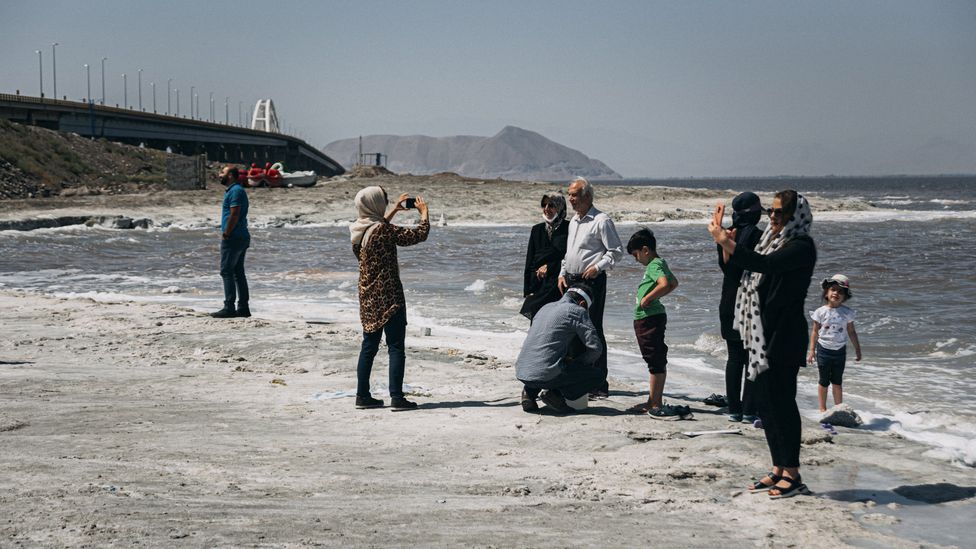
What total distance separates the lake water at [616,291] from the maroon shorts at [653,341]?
142 centimetres

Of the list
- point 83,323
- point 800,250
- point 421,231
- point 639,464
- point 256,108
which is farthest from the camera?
point 256,108

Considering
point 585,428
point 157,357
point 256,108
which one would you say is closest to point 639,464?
point 585,428

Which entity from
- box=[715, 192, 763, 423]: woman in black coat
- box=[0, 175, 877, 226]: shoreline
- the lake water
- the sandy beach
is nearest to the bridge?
box=[0, 175, 877, 226]: shoreline

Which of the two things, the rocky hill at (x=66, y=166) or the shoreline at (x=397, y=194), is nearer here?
the shoreline at (x=397, y=194)

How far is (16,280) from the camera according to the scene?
1722 centimetres

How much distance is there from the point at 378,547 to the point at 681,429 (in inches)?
113

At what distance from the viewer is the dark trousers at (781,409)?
193 inches

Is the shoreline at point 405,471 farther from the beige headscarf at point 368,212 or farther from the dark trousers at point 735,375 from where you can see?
the beige headscarf at point 368,212

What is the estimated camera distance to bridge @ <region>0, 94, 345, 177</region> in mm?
67688

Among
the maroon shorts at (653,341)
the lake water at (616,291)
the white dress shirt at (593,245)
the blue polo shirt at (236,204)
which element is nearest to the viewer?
the maroon shorts at (653,341)

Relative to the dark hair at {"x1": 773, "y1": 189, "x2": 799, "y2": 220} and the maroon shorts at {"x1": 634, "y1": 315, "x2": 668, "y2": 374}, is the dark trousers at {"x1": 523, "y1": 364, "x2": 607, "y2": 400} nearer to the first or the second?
the maroon shorts at {"x1": 634, "y1": 315, "x2": 668, "y2": 374}

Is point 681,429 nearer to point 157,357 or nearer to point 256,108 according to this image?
point 157,357

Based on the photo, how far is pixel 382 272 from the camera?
6883 millimetres

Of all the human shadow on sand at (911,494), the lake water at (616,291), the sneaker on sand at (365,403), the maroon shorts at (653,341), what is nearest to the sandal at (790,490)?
the human shadow on sand at (911,494)
